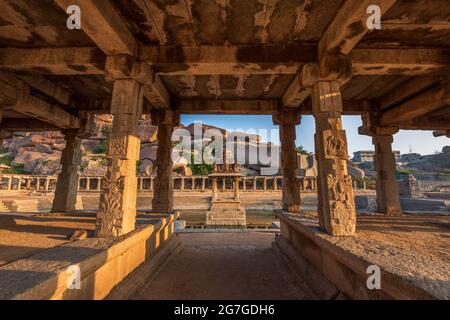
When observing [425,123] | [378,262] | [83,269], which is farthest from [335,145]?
[425,123]

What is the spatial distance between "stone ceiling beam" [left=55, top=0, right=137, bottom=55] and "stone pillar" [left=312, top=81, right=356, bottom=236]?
353 centimetres

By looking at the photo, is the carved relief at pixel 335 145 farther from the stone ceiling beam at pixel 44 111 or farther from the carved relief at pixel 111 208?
the stone ceiling beam at pixel 44 111

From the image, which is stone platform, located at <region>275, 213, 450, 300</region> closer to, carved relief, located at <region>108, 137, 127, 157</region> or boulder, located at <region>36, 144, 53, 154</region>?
carved relief, located at <region>108, 137, 127, 157</region>

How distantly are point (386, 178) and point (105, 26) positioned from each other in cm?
875

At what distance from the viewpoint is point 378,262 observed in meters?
2.15

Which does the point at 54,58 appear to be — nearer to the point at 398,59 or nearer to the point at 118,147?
the point at 118,147

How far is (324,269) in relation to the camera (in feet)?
10.5

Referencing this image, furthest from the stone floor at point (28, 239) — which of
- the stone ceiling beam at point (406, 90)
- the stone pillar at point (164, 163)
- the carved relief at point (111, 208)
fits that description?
the stone ceiling beam at point (406, 90)

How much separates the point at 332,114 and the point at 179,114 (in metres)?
4.58

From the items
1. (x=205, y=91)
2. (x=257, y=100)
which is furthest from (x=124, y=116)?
(x=257, y=100)

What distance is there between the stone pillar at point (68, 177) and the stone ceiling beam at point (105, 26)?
560 cm
